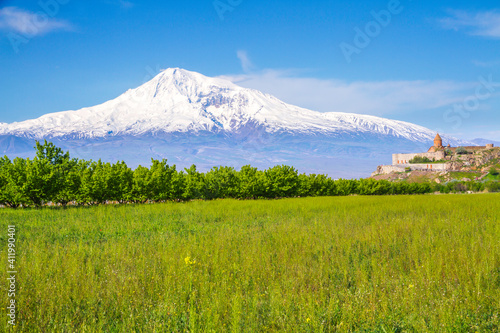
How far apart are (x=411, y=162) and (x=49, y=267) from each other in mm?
177675

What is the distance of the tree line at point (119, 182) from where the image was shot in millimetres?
30289

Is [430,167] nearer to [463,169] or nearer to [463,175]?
[463,169]

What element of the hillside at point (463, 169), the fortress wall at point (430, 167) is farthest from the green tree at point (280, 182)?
the fortress wall at point (430, 167)

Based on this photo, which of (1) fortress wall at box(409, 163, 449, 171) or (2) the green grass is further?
(1) fortress wall at box(409, 163, 449, 171)

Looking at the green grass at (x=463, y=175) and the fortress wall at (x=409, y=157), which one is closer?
the green grass at (x=463, y=175)

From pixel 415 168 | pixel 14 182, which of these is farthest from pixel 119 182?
pixel 415 168

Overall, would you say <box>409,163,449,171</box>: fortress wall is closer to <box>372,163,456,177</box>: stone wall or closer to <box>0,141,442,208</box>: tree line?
<box>372,163,456,177</box>: stone wall

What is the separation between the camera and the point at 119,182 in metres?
36.8

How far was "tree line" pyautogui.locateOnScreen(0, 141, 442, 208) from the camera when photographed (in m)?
30.3

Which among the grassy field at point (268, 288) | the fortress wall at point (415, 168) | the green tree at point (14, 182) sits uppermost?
the fortress wall at point (415, 168)

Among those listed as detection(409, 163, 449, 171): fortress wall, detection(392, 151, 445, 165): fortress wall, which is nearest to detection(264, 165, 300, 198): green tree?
detection(409, 163, 449, 171): fortress wall

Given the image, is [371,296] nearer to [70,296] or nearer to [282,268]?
[282,268]

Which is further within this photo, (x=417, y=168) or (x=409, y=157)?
(x=409, y=157)

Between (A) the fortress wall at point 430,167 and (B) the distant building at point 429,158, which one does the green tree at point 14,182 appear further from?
(A) the fortress wall at point 430,167
